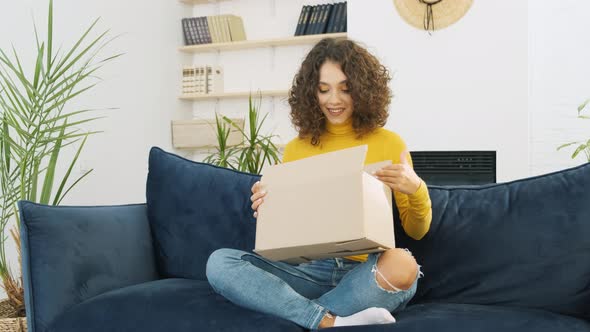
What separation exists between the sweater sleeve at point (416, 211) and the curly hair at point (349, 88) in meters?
0.26

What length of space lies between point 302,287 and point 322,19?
10.7 ft

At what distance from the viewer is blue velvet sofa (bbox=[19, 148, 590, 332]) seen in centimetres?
148

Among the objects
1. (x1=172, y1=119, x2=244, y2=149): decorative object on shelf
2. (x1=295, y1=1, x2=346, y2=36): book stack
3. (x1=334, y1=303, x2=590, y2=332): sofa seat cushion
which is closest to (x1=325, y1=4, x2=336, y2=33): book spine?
(x1=295, y1=1, x2=346, y2=36): book stack

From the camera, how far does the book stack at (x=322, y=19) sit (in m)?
4.46

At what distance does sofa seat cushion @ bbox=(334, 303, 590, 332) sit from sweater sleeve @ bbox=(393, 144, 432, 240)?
214 mm

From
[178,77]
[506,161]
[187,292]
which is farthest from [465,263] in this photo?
[178,77]

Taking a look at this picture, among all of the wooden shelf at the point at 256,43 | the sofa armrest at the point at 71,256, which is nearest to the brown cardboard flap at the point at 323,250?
the sofa armrest at the point at 71,256

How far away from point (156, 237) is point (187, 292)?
0.35m

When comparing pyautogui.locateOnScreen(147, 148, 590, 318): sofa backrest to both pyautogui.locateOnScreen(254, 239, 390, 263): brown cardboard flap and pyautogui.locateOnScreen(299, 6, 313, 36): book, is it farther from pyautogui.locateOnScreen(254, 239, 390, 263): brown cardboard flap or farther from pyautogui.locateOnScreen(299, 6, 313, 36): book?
pyautogui.locateOnScreen(299, 6, 313, 36): book

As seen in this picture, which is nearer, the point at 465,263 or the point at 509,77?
the point at 465,263

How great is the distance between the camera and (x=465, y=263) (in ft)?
5.37

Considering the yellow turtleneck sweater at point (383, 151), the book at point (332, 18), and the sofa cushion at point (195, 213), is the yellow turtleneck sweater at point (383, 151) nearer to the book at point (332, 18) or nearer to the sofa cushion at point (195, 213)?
the sofa cushion at point (195, 213)

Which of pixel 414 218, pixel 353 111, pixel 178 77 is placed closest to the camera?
pixel 414 218

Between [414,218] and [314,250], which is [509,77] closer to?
[414,218]
